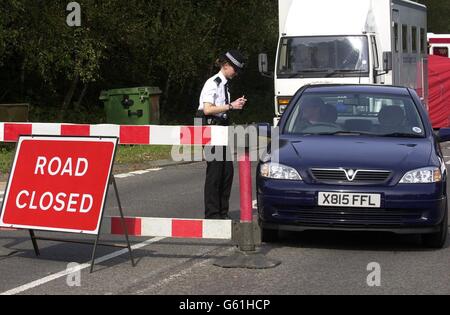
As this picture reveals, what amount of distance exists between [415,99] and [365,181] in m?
1.93

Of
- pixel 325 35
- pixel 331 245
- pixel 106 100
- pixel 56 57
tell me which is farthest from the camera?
pixel 106 100

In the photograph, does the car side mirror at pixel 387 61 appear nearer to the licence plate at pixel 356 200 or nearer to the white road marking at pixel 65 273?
the white road marking at pixel 65 273

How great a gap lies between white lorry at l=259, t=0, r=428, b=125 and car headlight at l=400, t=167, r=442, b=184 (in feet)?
34.3

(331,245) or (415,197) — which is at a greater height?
(415,197)

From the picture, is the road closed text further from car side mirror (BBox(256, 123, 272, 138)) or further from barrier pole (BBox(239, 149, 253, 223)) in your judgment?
car side mirror (BBox(256, 123, 272, 138))

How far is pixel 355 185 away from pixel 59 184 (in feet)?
8.37

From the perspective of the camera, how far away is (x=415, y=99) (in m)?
9.46

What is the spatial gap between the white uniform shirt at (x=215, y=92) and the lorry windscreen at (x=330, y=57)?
919 cm

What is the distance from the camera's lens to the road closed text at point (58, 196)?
7379 millimetres

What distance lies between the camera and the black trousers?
9.41 metres

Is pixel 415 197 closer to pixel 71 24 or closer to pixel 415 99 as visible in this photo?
pixel 415 99

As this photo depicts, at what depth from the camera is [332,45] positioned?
61.0 feet

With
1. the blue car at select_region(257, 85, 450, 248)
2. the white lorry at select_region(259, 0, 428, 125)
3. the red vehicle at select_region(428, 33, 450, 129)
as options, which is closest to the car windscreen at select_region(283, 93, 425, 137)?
the blue car at select_region(257, 85, 450, 248)
